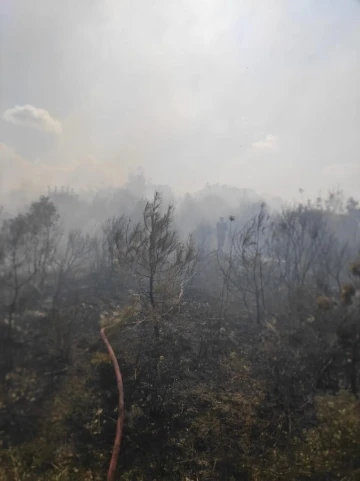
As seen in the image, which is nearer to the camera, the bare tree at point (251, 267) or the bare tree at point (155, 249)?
the bare tree at point (155, 249)

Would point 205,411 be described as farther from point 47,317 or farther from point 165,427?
point 47,317

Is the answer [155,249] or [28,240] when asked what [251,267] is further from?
[28,240]

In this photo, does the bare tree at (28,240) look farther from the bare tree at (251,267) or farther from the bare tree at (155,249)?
the bare tree at (251,267)

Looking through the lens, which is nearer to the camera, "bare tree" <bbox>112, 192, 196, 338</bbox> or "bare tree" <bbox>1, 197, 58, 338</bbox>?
"bare tree" <bbox>112, 192, 196, 338</bbox>

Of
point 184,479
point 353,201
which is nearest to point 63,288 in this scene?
point 184,479

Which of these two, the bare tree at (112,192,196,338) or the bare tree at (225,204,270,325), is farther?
the bare tree at (225,204,270,325)

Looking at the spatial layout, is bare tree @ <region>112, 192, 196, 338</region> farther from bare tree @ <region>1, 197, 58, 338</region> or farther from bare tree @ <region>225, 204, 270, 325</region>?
bare tree @ <region>1, 197, 58, 338</region>

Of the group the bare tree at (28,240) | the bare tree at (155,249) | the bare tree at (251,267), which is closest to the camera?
the bare tree at (155,249)

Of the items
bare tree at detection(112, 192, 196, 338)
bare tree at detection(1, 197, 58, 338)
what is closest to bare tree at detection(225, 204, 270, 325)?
bare tree at detection(112, 192, 196, 338)

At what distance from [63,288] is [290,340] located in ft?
39.1

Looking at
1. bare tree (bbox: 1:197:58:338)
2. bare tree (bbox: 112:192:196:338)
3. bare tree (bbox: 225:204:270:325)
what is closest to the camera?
bare tree (bbox: 112:192:196:338)

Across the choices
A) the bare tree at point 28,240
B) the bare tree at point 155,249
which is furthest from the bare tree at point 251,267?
the bare tree at point 28,240

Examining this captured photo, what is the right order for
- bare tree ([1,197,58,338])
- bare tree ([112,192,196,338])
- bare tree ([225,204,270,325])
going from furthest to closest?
bare tree ([1,197,58,338]) → bare tree ([225,204,270,325]) → bare tree ([112,192,196,338])

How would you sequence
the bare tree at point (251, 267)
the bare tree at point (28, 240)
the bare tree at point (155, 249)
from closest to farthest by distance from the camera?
the bare tree at point (155, 249) → the bare tree at point (251, 267) → the bare tree at point (28, 240)
